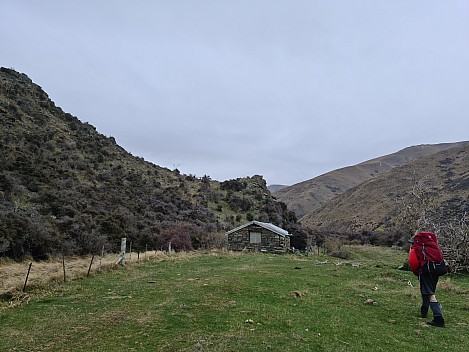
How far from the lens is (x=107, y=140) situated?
55844mm

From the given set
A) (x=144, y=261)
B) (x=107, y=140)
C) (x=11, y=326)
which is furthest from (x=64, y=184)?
(x=11, y=326)

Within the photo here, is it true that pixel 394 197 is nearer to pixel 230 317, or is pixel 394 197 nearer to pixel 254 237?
pixel 254 237

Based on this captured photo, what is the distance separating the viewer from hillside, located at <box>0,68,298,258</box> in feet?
80.1

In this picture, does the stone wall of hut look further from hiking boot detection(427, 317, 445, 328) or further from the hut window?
hiking boot detection(427, 317, 445, 328)

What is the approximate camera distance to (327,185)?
486ft

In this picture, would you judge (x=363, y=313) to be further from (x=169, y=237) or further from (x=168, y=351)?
(x=169, y=237)

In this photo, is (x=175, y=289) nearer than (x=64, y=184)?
Yes

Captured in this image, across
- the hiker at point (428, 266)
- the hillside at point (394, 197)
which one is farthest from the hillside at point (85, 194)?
the hillside at point (394, 197)

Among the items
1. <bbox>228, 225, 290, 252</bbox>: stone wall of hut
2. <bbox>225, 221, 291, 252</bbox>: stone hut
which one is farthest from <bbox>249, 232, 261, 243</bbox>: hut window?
<bbox>228, 225, 290, 252</bbox>: stone wall of hut

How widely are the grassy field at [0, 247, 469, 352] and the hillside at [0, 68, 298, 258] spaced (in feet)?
34.8

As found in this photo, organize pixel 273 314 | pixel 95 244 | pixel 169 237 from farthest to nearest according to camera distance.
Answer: pixel 169 237 < pixel 95 244 < pixel 273 314

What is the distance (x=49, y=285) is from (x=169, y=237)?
2063 centimetres

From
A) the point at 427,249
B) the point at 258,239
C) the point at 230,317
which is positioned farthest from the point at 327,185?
the point at 230,317

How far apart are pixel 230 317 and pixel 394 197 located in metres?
80.5
